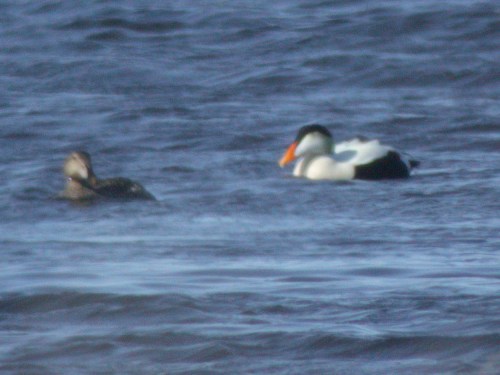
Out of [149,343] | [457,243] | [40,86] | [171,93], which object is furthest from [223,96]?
[149,343]

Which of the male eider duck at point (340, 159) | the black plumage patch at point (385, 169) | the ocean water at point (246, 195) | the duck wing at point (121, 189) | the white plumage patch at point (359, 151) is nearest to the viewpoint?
the ocean water at point (246, 195)

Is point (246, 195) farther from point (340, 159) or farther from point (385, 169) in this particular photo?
point (340, 159)

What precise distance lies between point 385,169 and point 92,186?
8.28 feet

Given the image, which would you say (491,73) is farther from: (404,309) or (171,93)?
(404,309)

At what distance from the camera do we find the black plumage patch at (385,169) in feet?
42.8

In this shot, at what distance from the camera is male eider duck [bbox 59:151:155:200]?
11.6 metres

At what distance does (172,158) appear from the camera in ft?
44.9

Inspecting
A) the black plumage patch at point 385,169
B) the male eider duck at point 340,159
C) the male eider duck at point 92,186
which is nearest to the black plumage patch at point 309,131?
the male eider duck at point 340,159

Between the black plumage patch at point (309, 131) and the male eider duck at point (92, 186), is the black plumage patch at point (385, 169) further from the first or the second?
the male eider duck at point (92, 186)

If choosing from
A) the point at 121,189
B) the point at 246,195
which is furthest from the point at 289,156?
the point at 121,189

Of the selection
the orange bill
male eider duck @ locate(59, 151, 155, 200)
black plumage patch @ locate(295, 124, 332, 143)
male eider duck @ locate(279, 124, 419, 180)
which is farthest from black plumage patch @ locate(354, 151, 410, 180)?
male eider duck @ locate(59, 151, 155, 200)

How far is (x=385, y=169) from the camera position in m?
13.2

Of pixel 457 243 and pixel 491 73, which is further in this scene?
pixel 491 73

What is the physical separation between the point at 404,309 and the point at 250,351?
93cm
